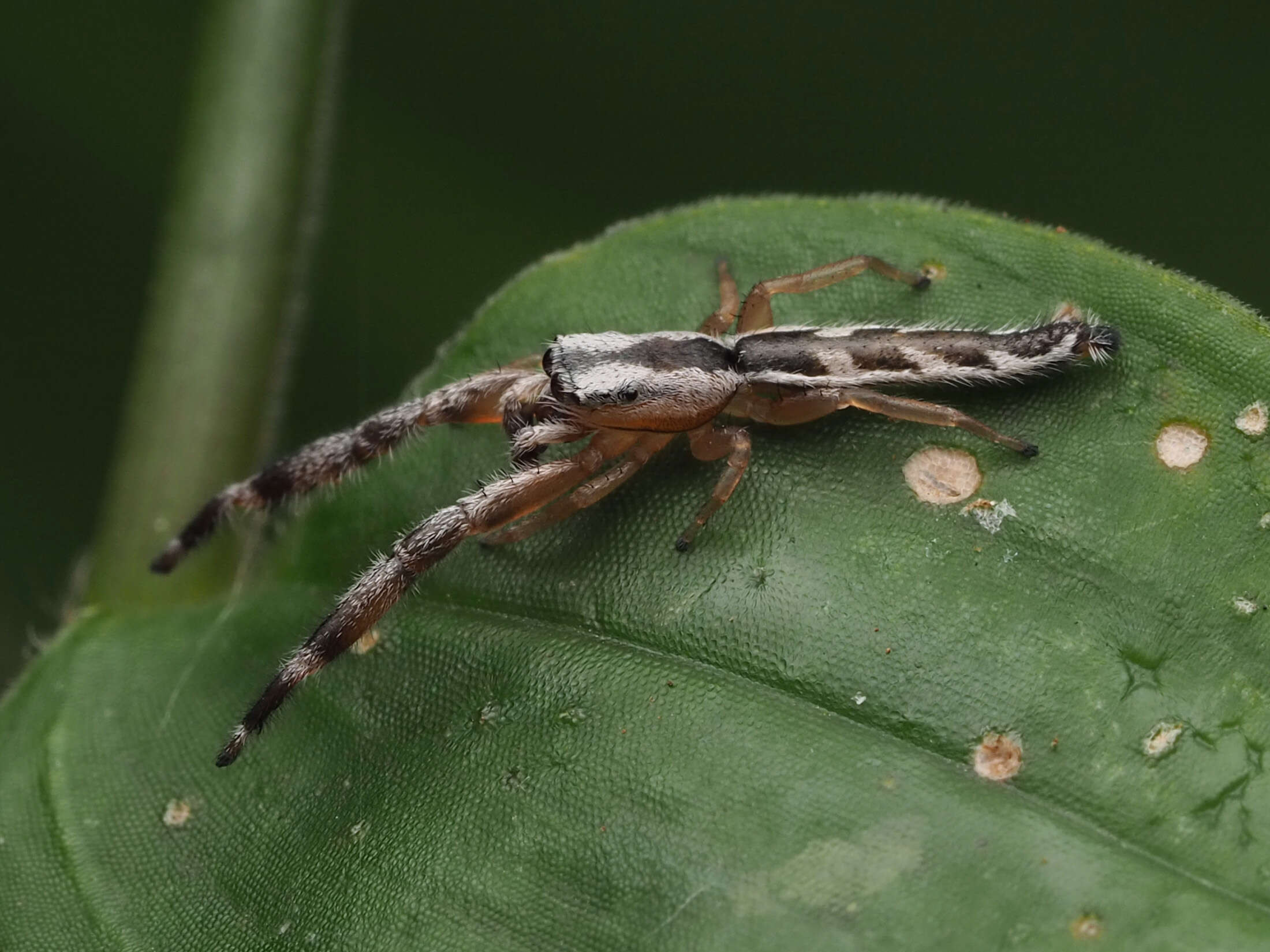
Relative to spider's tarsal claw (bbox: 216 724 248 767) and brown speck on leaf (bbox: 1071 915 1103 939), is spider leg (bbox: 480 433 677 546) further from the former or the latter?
brown speck on leaf (bbox: 1071 915 1103 939)

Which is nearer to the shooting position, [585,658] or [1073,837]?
[1073,837]

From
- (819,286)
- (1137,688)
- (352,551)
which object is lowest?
(352,551)

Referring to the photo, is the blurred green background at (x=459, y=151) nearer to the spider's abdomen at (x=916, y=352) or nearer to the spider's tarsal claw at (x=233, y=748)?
the spider's abdomen at (x=916, y=352)

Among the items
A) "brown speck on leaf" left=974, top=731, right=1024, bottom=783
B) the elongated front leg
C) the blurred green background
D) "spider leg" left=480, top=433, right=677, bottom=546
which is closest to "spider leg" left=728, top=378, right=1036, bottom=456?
the elongated front leg

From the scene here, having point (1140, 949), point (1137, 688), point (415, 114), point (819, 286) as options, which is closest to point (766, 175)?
point (415, 114)

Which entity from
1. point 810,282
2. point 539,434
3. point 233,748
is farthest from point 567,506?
point 233,748

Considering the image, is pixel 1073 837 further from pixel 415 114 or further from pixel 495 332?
pixel 415 114
